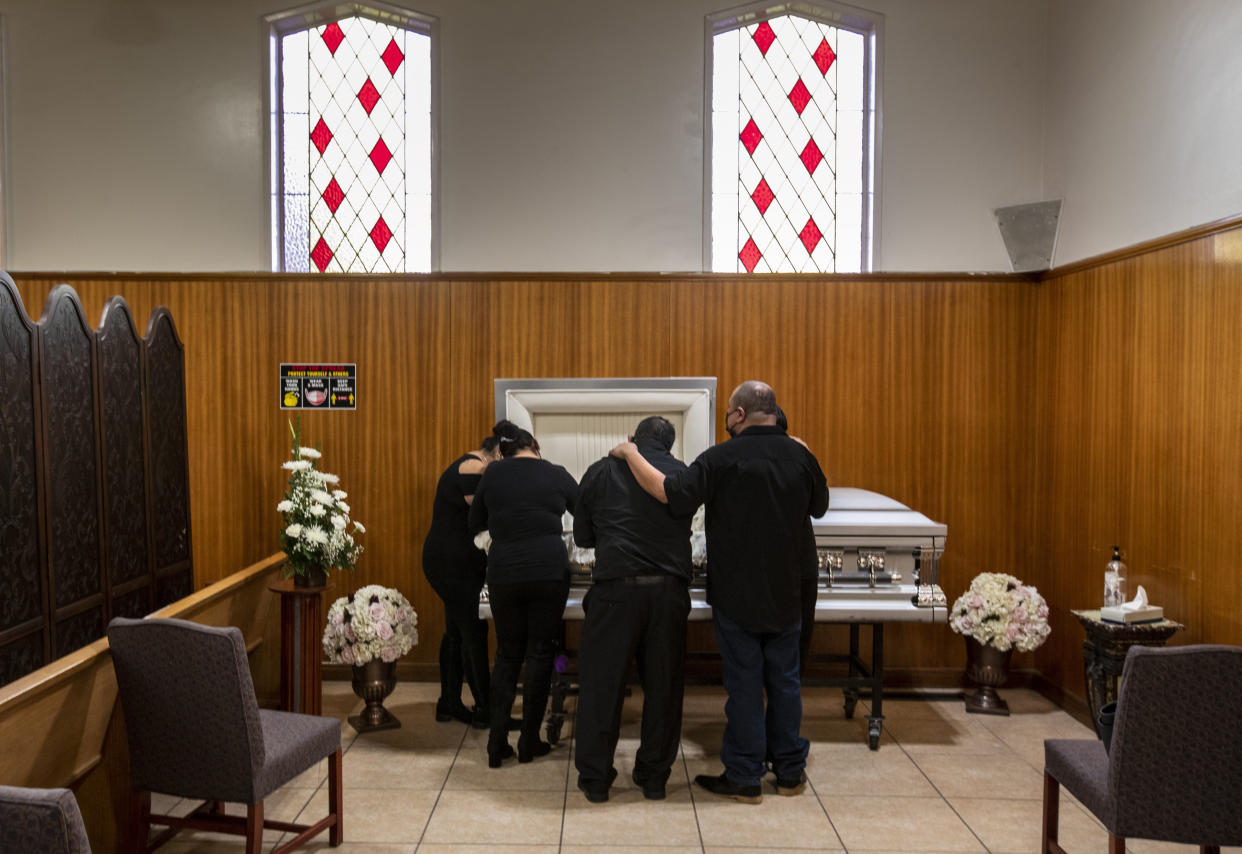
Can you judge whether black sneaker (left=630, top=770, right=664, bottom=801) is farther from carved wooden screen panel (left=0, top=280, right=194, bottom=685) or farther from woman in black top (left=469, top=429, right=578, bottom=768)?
carved wooden screen panel (left=0, top=280, right=194, bottom=685)

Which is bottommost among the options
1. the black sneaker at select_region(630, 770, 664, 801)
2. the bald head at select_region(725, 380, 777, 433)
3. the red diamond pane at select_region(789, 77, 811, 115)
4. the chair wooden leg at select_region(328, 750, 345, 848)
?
the black sneaker at select_region(630, 770, 664, 801)

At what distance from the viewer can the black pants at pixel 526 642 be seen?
3566mm

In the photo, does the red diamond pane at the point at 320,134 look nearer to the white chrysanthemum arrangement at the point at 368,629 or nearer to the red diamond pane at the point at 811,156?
the white chrysanthemum arrangement at the point at 368,629

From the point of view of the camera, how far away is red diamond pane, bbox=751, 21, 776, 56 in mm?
5121

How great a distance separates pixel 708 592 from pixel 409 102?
3.32 m

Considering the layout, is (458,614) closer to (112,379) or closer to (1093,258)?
(112,379)

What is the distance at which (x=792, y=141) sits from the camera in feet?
16.9

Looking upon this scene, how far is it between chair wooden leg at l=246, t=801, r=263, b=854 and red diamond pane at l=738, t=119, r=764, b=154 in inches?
160

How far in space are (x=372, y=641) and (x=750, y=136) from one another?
132 inches

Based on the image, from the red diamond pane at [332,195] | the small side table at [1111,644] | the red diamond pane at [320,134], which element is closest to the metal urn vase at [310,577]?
the red diamond pane at [332,195]

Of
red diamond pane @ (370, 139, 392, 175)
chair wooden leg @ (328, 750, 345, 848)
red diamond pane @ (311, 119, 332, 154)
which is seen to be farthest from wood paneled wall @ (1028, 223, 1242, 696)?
red diamond pane @ (311, 119, 332, 154)

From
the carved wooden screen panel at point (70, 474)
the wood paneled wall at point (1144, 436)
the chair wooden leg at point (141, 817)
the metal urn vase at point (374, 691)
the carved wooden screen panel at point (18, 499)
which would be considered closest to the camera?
the chair wooden leg at point (141, 817)

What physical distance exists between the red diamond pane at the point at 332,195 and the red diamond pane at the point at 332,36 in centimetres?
75

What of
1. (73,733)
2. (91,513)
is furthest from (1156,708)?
(91,513)
